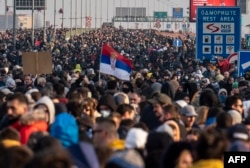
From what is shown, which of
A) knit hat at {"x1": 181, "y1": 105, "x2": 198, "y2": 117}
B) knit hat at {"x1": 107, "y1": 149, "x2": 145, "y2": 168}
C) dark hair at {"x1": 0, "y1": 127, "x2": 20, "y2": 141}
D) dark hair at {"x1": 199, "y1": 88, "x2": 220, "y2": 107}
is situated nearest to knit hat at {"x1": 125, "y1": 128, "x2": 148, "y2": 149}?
dark hair at {"x1": 0, "y1": 127, "x2": 20, "y2": 141}

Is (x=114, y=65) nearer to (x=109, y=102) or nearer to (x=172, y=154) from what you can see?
(x=109, y=102)

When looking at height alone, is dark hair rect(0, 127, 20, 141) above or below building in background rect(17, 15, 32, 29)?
above

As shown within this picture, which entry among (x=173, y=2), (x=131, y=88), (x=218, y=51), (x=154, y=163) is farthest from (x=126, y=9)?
(x=154, y=163)

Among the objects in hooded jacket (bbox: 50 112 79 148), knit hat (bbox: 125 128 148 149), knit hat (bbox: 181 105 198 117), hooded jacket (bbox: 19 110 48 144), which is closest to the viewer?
knit hat (bbox: 125 128 148 149)

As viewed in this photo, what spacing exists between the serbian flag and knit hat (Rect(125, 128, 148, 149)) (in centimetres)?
1365

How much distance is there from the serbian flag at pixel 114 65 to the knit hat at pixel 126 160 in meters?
15.7

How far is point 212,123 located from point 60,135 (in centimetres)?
274

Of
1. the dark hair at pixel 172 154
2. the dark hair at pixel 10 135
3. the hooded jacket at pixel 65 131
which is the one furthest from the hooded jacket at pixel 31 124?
the dark hair at pixel 172 154

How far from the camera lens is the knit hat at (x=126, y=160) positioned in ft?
33.1

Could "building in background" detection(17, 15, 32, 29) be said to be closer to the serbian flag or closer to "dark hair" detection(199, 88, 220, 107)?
the serbian flag

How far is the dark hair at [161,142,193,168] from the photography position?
1042 centimetres

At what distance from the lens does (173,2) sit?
652ft

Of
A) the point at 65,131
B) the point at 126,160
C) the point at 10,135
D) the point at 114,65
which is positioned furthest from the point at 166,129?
the point at 114,65

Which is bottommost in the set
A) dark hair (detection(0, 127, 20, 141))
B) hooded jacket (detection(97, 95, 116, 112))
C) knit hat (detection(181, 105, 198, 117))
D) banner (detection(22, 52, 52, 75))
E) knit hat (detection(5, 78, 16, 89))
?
knit hat (detection(5, 78, 16, 89))
